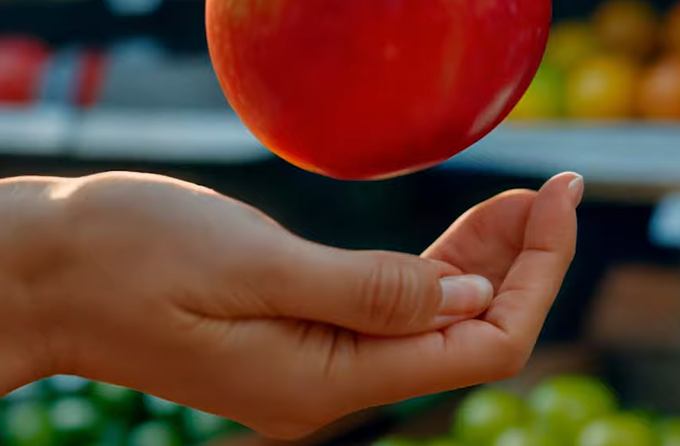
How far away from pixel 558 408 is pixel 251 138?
75cm

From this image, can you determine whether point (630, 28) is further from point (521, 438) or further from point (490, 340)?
point (490, 340)

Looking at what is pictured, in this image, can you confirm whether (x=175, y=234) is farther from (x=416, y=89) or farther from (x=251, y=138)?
(x=251, y=138)

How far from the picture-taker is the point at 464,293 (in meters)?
0.45

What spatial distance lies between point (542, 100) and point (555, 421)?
0.58 meters

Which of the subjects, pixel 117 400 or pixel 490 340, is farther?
pixel 117 400

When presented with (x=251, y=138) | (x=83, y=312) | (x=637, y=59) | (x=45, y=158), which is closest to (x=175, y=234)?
(x=83, y=312)

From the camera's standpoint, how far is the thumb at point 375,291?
0.44 meters

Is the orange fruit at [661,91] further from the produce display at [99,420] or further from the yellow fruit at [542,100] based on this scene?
the produce display at [99,420]

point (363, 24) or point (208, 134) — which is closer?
point (363, 24)

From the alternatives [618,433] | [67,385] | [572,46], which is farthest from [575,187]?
[67,385]

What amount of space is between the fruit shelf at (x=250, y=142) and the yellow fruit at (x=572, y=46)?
232mm

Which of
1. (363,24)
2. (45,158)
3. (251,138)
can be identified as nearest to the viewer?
(363,24)

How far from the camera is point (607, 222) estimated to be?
1.98 metres

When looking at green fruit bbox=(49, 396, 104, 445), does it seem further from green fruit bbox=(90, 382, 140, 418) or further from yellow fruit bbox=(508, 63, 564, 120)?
yellow fruit bbox=(508, 63, 564, 120)
